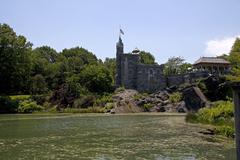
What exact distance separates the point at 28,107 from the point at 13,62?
14.0m

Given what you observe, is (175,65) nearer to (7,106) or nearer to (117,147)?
(7,106)

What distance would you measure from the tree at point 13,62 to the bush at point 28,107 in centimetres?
1088

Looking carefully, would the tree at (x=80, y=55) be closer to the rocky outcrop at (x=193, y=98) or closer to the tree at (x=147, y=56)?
the tree at (x=147, y=56)

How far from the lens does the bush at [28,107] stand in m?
64.9

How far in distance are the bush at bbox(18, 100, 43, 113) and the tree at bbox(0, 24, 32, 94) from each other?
35.7 feet

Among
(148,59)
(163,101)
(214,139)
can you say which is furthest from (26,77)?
(214,139)

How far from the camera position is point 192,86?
65.0m

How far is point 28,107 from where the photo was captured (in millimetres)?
65250

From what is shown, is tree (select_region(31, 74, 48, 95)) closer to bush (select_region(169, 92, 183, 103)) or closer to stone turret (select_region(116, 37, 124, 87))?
stone turret (select_region(116, 37, 124, 87))

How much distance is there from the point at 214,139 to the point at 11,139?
13.3m

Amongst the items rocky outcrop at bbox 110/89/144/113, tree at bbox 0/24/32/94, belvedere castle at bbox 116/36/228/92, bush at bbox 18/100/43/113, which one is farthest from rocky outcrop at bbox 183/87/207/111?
tree at bbox 0/24/32/94

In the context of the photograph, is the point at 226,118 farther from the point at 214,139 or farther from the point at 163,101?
the point at 163,101

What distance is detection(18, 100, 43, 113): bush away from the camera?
6494 cm

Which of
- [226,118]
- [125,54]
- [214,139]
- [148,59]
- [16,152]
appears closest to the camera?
[16,152]
